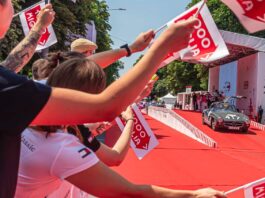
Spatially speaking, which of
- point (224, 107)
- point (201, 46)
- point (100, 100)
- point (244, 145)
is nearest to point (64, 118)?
point (100, 100)

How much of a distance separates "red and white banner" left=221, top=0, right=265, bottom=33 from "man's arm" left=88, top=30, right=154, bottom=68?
738 mm

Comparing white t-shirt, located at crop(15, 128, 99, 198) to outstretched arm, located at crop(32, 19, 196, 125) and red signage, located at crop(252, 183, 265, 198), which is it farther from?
red signage, located at crop(252, 183, 265, 198)

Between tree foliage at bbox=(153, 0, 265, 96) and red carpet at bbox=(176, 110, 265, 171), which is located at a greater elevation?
tree foliage at bbox=(153, 0, 265, 96)

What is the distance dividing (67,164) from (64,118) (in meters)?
0.26

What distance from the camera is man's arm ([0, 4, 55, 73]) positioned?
2625mm

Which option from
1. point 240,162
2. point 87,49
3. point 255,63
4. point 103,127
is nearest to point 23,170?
point 103,127

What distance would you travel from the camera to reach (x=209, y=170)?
34.8 feet

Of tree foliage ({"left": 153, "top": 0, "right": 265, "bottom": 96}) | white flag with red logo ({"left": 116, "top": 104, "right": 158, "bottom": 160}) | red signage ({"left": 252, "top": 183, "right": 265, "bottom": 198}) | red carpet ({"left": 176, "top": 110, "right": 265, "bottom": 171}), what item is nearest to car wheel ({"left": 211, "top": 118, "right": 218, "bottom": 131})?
red carpet ({"left": 176, "top": 110, "right": 265, "bottom": 171})

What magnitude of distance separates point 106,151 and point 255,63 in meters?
27.6

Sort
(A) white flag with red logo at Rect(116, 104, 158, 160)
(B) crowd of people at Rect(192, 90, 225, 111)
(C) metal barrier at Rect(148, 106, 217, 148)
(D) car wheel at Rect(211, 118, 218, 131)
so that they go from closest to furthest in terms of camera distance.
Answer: (A) white flag with red logo at Rect(116, 104, 158, 160) → (C) metal barrier at Rect(148, 106, 217, 148) → (D) car wheel at Rect(211, 118, 218, 131) → (B) crowd of people at Rect(192, 90, 225, 111)

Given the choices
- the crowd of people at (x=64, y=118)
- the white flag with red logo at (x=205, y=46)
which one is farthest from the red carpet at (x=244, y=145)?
the crowd of people at (x=64, y=118)

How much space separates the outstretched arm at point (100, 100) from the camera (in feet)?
4.14

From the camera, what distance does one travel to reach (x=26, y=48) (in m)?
2.77

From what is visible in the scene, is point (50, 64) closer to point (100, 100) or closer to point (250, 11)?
point (100, 100)
